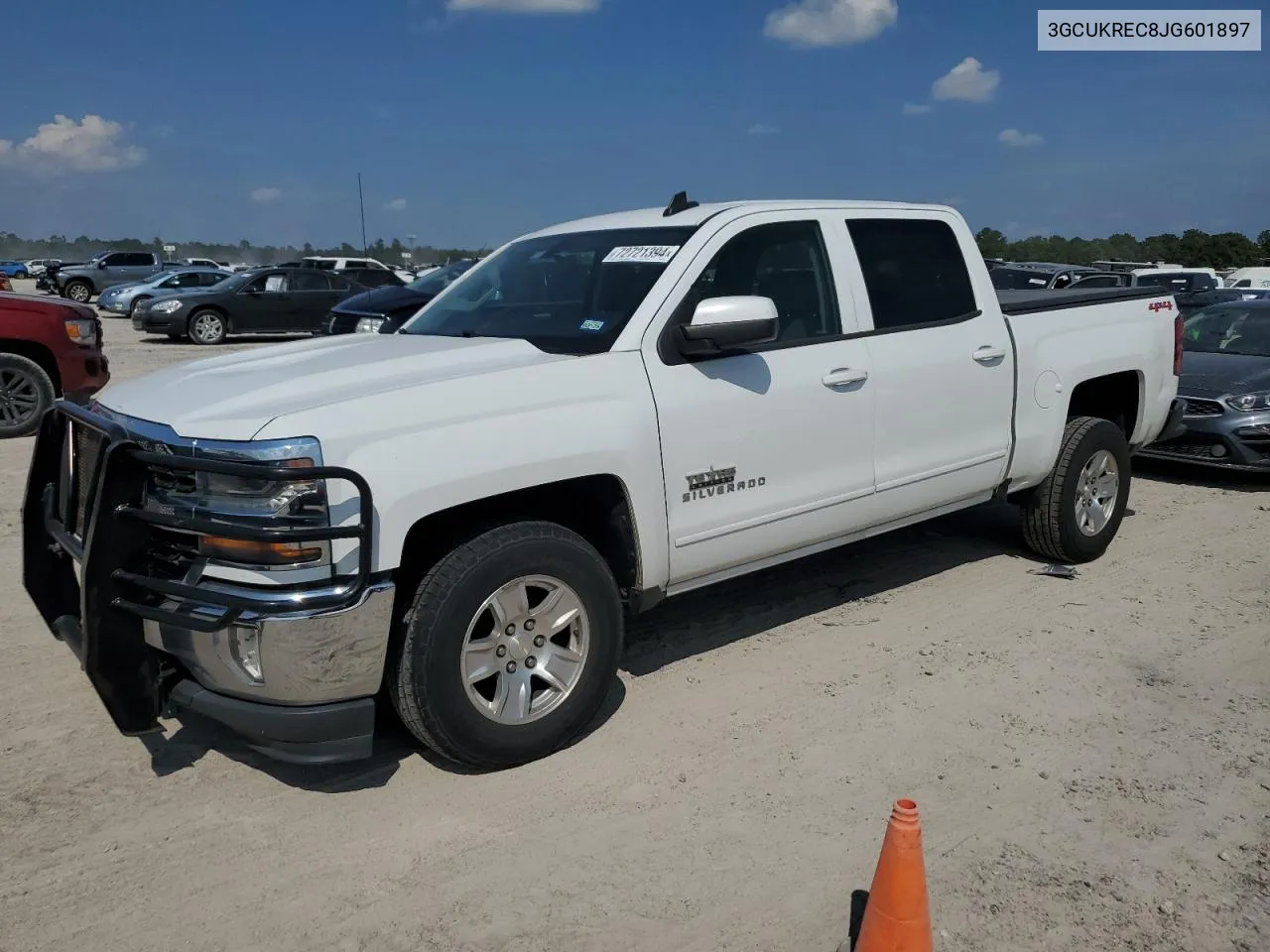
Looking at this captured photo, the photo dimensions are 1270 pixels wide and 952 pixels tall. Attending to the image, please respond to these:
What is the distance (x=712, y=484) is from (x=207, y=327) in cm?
1926

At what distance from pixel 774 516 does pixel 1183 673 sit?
1945 millimetres

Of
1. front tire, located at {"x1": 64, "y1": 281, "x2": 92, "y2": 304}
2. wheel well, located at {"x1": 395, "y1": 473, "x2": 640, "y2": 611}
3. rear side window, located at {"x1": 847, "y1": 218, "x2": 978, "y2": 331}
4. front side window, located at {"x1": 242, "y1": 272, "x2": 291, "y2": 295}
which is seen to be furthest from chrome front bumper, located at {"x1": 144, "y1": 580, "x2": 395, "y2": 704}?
front tire, located at {"x1": 64, "y1": 281, "x2": 92, "y2": 304}

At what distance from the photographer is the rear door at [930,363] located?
15.4ft

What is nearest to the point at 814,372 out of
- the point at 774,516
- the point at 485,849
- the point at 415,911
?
the point at 774,516

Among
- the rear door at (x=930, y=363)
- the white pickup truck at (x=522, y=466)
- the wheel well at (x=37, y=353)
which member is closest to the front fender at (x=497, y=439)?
the white pickup truck at (x=522, y=466)

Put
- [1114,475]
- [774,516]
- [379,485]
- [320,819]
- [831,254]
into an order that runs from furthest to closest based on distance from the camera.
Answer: [1114,475], [831,254], [774,516], [320,819], [379,485]

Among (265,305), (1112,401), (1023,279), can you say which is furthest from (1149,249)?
(1112,401)

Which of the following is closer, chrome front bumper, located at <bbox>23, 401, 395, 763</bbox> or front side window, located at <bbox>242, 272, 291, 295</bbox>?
chrome front bumper, located at <bbox>23, 401, 395, 763</bbox>

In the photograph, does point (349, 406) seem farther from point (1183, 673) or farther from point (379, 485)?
point (1183, 673)

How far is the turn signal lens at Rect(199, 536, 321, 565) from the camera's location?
3078mm

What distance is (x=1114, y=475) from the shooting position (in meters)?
6.08

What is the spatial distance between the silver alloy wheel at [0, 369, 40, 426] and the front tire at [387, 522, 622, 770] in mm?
7826

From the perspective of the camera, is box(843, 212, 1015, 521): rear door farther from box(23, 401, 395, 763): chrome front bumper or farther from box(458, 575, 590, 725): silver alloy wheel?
box(23, 401, 395, 763): chrome front bumper

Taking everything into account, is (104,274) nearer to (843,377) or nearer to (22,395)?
(22,395)
